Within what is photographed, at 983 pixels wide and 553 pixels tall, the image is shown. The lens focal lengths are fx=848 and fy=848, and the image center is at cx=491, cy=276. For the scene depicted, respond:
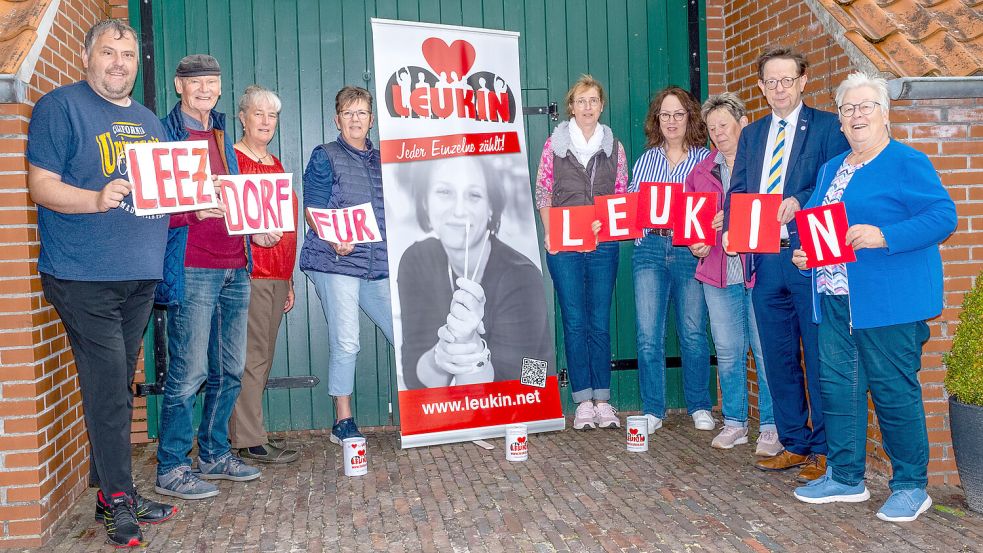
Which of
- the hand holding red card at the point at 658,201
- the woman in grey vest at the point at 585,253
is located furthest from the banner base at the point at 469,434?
the hand holding red card at the point at 658,201

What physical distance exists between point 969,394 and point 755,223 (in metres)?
1.14

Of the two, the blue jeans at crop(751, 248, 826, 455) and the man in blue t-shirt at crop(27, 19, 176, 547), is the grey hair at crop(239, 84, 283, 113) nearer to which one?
the man in blue t-shirt at crop(27, 19, 176, 547)

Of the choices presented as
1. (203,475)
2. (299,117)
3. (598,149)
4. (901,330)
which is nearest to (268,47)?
(299,117)

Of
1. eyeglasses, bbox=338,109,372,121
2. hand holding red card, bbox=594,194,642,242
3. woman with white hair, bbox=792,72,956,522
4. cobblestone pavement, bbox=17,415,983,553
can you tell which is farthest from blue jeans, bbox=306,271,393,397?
woman with white hair, bbox=792,72,956,522

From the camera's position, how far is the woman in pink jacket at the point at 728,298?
15.3 ft

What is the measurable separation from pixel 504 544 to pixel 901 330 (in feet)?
5.95

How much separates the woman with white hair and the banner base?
175 cm

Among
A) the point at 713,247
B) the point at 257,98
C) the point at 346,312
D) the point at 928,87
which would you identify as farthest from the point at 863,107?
the point at 257,98

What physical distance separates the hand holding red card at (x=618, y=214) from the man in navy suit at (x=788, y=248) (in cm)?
60

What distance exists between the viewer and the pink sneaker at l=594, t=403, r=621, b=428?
517cm

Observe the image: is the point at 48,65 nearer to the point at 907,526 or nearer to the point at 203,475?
the point at 203,475

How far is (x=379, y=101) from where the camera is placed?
186 inches

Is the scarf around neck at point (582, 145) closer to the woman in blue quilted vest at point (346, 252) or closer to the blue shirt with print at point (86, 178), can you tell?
the woman in blue quilted vest at point (346, 252)

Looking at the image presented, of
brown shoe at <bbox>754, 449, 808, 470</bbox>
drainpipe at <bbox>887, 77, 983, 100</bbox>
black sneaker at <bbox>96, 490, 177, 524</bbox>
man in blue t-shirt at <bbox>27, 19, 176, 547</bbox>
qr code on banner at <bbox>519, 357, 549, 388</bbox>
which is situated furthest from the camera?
qr code on banner at <bbox>519, 357, 549, 388</bbox>
